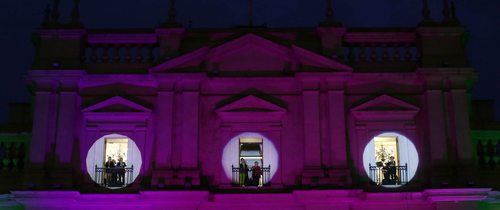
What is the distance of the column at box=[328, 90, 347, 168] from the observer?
22672 mm

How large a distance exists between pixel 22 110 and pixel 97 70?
3.52m

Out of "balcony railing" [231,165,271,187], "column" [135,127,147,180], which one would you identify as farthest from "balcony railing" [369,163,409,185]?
"column" [135,127,147,180]

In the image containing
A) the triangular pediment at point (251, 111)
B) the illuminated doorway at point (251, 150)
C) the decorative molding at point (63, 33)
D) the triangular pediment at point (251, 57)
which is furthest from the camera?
the decorative molding at point (63, 33)

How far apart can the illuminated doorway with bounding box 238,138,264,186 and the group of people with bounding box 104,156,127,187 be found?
4.22 metres

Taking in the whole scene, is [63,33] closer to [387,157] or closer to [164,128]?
[164,128]

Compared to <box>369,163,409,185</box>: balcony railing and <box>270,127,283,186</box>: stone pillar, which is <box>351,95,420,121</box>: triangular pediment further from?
<box>270,127,283,186</box>: stone pillar

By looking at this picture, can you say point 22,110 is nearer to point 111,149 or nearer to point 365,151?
point 111,149

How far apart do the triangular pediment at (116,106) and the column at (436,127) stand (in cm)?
1010

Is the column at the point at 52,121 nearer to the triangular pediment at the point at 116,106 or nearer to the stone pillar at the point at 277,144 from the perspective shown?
the triangular pediment at the point at 116,106

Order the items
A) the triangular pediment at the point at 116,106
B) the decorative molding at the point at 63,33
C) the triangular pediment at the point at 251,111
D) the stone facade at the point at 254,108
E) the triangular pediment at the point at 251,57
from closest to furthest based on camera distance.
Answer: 1. the stone facade at the point at 254,108
2. the triangular pediment at the point at 251,111
3. the triangular pediment at the point at 116,106
4. the triangular pediment at the point at 251,57
5. the decorative molding at the point at 63,33

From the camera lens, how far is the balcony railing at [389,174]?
22844 mm

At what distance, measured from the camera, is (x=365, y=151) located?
23125 mm

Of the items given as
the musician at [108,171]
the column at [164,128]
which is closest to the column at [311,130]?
the column at [164,128]

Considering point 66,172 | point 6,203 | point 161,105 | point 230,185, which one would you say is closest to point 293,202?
point 230,185
